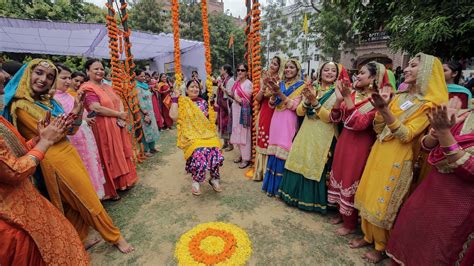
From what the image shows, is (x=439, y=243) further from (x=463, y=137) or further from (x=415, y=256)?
(x=463, y=137)

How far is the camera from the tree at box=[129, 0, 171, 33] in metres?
17.7

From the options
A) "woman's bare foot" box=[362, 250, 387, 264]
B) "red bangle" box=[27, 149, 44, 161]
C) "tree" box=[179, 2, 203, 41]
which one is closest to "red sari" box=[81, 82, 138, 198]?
"red bangle" box=[27, 149, 44, 161]

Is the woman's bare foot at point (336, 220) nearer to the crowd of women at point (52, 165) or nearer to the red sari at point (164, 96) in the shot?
the crowd of women at point (52, 165)

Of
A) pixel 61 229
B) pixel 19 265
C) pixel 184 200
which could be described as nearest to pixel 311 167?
pixel 184 200

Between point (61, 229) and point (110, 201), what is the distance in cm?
186

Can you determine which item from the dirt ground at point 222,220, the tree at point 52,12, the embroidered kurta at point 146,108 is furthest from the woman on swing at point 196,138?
the tree at point 52,12

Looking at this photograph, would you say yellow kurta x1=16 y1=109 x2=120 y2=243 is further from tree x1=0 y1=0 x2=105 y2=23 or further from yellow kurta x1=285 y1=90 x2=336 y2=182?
tree x1=0 y1=0 x2=105 y2=23

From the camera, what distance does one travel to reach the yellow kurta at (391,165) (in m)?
1.98

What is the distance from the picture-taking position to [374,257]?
2.29 meters

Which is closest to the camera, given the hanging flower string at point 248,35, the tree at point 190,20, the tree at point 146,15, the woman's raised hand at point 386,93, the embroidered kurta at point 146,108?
the woman's raised hand at point 386,93

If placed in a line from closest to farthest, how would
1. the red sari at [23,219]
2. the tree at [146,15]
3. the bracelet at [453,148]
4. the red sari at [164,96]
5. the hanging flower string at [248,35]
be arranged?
the red sari at [23,219]
the bracelet at [453,148]
the hanging flower string at [248,35]
the red sari at [164,96]
the tree at [146,15]

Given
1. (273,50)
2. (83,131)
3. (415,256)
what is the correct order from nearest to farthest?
(415,256)
(83,131)
(273,50)

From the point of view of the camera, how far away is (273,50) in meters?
28.6

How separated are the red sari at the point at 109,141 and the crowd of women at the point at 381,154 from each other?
2.07 metres
